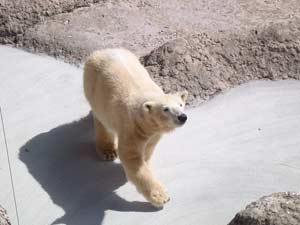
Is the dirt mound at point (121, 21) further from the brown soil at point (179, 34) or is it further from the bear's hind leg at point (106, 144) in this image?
the bear's hind leg at point (106, 144)

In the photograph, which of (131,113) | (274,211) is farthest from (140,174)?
(274,211)

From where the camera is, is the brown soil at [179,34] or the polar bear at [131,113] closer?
the polar bear at [131,113]

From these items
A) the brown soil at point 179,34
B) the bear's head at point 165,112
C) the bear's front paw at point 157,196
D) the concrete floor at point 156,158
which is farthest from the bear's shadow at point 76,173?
the brown soil at point 179,34

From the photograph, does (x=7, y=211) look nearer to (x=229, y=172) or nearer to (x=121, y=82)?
(x=121, y=82)

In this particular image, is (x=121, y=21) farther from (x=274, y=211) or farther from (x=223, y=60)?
(x=274, y=211)

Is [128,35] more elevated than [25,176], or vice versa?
[128,35]

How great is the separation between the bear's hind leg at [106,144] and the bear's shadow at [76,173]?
0.06 metres

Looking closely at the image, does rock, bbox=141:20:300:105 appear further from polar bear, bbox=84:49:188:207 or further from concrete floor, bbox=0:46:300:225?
polar bear, bbox=84:49:188:207

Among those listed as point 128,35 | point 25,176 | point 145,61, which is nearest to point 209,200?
point 25,176

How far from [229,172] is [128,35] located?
233cm

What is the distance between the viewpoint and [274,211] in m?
4.23

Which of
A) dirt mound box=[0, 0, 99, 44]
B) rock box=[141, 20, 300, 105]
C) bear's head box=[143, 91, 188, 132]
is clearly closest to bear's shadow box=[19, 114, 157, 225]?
bear's head box=[143, 91, 188, 132]

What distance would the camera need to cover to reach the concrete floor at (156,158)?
5160mm

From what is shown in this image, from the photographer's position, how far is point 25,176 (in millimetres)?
5547
